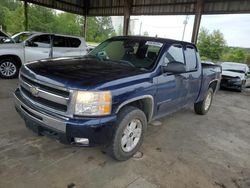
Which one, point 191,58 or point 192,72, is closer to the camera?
point 192,72

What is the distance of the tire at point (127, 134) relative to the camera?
113 inches

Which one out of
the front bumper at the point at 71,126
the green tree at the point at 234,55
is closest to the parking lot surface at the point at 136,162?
the front bumper at the point at 71,126

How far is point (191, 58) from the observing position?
4.67 m

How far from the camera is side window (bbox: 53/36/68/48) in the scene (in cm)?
811

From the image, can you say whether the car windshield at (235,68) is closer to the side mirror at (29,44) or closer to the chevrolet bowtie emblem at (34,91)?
the side mirror at (29,44)

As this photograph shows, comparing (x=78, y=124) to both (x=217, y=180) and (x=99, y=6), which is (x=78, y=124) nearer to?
(x=217, y=180)

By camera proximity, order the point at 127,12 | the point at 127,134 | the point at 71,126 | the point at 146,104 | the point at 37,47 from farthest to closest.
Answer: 1. the point at 127,12
2. the point at 37,47
3. the point at 146,104
4. the point at 127,134
5. the point at 71,126

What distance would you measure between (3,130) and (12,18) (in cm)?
5164

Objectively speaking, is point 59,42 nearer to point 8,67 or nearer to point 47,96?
point 8,67

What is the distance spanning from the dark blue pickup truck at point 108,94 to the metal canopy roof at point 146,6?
10.9 metres

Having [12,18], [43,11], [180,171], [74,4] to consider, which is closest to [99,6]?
[74,4]

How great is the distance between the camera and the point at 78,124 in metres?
2.49

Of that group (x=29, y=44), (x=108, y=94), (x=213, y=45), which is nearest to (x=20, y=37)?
(x=29, y=44)

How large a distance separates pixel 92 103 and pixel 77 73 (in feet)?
1.76
